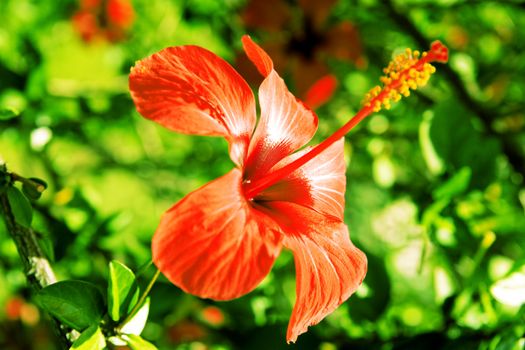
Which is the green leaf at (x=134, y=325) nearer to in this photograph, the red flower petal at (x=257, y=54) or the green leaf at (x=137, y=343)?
the green leaf at (x=137, y=343)

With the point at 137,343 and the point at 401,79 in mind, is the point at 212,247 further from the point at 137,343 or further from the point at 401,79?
the point at 401,79

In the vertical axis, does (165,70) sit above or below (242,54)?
above

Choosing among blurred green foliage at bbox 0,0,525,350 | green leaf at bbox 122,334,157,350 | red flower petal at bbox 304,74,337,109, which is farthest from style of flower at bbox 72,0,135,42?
green leaf at bbox 122,334,157,350

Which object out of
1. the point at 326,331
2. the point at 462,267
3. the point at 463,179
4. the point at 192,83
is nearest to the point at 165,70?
the point at 192,83

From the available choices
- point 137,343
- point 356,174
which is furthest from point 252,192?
point 356,174

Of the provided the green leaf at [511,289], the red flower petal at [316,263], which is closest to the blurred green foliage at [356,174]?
the green leaf at [511,289]

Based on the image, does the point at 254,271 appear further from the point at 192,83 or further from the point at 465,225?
the point at 465,225
